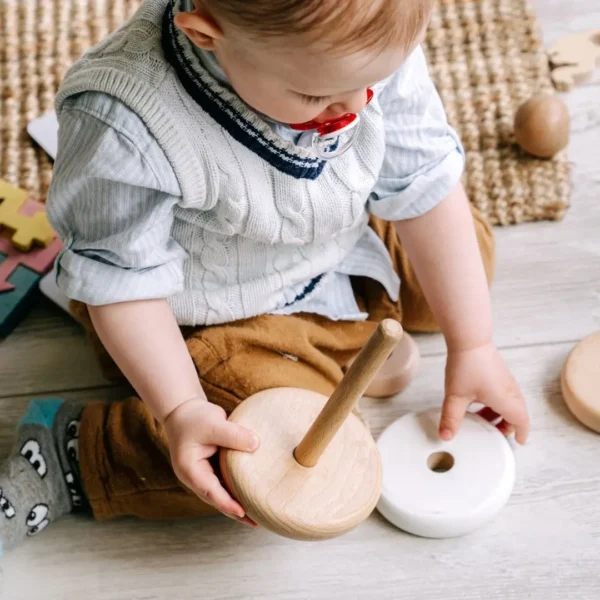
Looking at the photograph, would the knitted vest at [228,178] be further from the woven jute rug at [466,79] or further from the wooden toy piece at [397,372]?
the woven jute rug at [466,79]

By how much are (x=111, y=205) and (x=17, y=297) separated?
12.9 inches

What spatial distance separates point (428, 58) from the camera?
0.99 m

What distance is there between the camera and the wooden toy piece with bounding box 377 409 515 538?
68cm

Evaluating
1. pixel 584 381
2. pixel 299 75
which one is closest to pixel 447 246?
pixel 584 381

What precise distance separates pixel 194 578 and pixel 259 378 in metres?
0.18

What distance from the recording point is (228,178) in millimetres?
561

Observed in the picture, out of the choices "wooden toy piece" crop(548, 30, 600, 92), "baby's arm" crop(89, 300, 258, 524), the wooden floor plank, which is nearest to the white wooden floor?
the wooden floor plank

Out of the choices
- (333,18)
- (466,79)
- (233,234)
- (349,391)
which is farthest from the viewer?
(466,79)

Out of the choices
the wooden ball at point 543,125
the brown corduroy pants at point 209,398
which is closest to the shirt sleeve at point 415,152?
the brown corduroy pants at point 209,398

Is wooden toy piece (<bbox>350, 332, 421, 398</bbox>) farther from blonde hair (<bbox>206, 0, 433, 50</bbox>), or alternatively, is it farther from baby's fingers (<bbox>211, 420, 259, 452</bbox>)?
blonde hair (<bbox>206, 0, 433, 50</bbox>)

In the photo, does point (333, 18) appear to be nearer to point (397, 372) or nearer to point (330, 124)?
point (330, 124)

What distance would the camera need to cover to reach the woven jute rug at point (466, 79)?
0.90m

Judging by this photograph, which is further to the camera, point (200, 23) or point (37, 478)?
point (37, 478)

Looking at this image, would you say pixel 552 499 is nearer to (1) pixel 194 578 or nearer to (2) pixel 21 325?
(1) pixel 194 578
